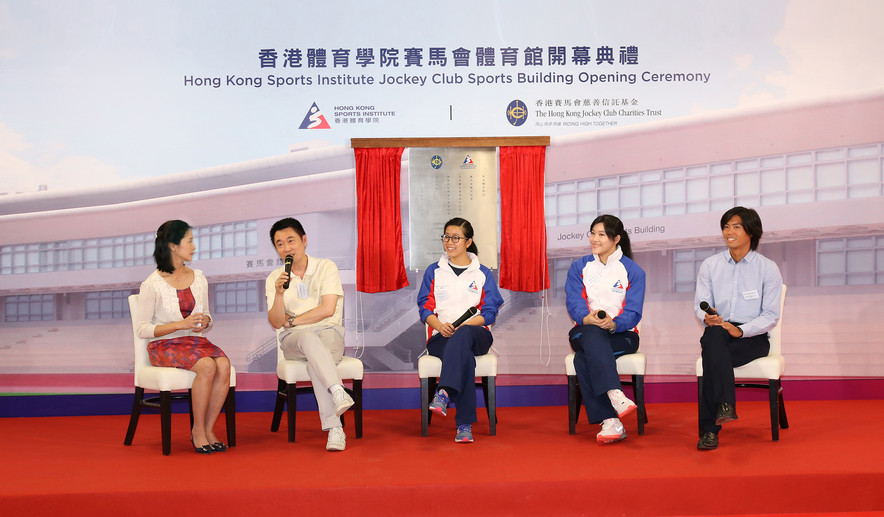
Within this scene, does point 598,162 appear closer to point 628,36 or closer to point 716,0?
point 628,36

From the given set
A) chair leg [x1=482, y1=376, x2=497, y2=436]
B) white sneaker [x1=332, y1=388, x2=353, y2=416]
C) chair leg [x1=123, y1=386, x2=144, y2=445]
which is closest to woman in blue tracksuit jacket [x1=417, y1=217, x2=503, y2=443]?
chair leg [x1=482, y1=376, x2=497, y2=436]

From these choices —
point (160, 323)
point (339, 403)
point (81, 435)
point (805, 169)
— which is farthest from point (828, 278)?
point (81, 435)

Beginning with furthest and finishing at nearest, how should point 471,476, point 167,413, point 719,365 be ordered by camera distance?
1. point 167,413
2. point 719,365
3. point 471,476

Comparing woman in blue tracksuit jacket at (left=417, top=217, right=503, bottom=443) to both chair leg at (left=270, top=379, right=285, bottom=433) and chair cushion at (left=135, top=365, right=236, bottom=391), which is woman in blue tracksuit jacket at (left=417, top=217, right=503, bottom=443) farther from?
chair cushion at (left=135, top=365, right=236, bottom=391)

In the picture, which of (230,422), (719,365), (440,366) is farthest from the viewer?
(440,366)

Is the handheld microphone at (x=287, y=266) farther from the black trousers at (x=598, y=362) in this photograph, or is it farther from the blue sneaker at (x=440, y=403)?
the black trousers at (x=598, y=362)

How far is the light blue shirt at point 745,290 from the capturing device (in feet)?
11.1

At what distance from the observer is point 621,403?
124 inches

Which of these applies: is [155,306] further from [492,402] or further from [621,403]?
[621,403]

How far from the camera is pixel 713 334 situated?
3240 millimetres

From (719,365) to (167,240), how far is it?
2616 mm

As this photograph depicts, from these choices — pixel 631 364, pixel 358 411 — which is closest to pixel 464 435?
pixel 358 411

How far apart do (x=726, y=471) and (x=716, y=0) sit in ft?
10.8

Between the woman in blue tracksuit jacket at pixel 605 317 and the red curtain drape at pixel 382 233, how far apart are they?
1316mm
